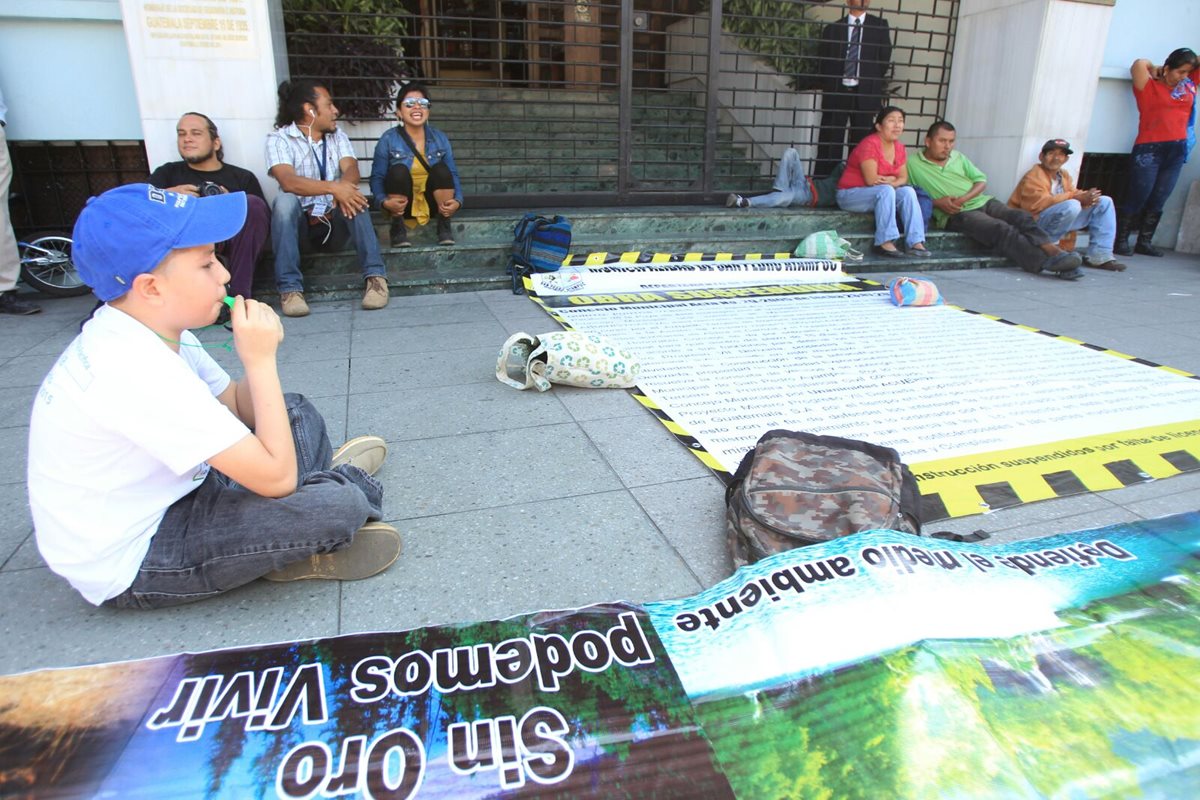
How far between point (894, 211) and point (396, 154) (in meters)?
4.18

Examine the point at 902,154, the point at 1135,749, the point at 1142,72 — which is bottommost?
the point at 1135,749

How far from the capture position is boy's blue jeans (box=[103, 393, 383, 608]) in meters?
1.77

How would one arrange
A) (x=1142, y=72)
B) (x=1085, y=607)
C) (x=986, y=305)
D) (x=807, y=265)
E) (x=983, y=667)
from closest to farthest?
(x=983, y=667) < (x=1085, y=607) < (x=986, y=305) < (x=807, y=265) < (x=1142, y=72)

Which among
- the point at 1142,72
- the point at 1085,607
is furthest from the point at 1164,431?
the point at 1142,72

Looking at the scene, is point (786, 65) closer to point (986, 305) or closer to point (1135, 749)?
point (986, 305)

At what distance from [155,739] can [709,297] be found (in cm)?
448

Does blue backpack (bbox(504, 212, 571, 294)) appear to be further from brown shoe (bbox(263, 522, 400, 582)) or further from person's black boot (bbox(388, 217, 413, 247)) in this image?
brown shoe (bbox(263, 522, 400, 582))

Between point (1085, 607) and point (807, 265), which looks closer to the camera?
point (1085, 607)

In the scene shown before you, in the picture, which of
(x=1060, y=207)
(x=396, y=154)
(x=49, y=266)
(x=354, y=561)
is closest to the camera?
(x=354, y=561)

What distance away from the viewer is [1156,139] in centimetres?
722

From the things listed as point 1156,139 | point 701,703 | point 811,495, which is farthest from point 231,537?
point 1156,139

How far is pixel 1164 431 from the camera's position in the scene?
2.98 meters

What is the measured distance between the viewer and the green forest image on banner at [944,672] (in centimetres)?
127

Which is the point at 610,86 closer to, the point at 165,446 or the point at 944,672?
the point at 165,446
